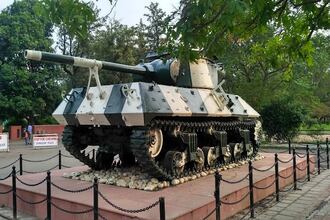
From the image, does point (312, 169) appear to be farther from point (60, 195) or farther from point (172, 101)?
point (60, 195)

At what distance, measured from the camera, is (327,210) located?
8.29m

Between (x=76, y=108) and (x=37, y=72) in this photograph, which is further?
(x=37, y=72)

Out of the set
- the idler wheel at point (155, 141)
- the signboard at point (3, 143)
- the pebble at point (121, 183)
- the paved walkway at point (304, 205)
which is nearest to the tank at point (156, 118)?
the idler wheel at point (155, 141)

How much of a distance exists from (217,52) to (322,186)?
5862 millimetres

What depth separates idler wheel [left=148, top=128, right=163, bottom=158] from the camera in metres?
8.83

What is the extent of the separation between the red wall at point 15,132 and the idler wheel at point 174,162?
28775mm

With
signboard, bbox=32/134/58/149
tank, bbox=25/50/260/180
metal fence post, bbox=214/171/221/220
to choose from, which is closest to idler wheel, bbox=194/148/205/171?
tank, bbox=25/50/260/180

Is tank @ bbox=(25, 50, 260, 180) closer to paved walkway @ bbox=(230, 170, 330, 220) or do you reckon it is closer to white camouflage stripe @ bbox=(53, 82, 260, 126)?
white camouflage stripe @ bbox=(53, 82, 260, 126)

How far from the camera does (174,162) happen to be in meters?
9.28

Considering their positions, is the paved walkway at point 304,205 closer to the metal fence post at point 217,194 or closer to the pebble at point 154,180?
the metal fence post at point 217,194

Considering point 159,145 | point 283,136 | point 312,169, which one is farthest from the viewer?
point 283,136

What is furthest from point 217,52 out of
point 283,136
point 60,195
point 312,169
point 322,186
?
point 283,136

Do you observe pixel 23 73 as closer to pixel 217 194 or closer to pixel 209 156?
pixel 209 156

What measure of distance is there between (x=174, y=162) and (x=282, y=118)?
16508 mm
